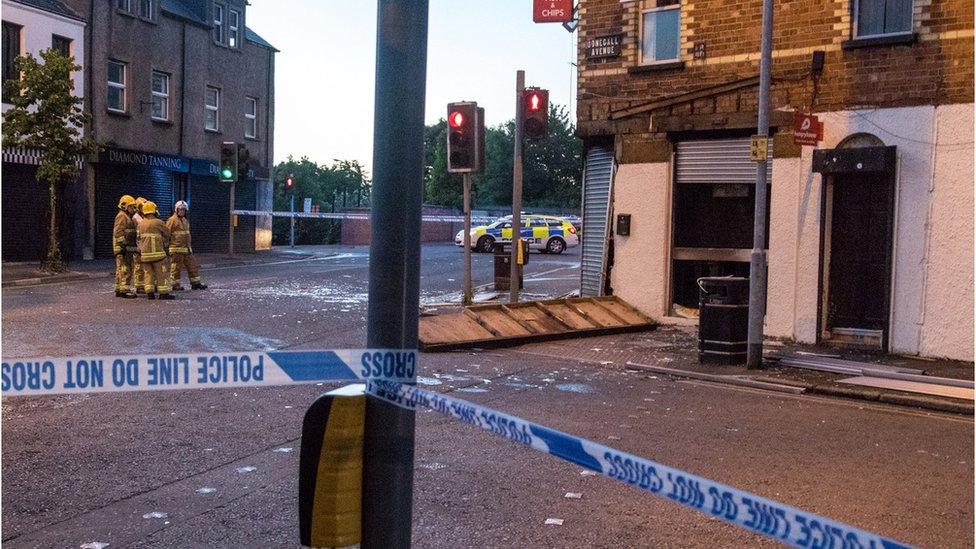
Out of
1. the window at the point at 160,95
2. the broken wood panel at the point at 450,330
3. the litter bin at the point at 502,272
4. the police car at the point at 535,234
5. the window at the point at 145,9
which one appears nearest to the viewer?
the broken wood panel at the point at 450,330

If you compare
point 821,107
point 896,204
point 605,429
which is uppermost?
point 821,107

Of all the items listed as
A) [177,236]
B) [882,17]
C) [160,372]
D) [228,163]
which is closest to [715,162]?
[882,17]

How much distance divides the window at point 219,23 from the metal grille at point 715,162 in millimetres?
24340

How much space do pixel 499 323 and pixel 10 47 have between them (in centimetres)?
1929

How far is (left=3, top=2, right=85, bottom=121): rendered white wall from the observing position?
26422mm

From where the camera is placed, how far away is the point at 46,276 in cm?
2177

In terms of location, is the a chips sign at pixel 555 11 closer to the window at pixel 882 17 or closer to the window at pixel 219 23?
the window at pixel 882 17

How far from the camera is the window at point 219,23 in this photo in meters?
35.6

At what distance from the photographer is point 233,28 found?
3678cm

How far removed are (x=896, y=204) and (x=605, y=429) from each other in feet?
24.8

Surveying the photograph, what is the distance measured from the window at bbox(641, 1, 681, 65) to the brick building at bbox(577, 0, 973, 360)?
0.03 m

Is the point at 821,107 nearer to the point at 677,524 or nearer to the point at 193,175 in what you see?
the point at 677,524

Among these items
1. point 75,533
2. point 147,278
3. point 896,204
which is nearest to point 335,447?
point 75,533

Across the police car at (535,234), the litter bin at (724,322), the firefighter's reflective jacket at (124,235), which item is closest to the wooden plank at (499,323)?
the litter bin at (724,322)
